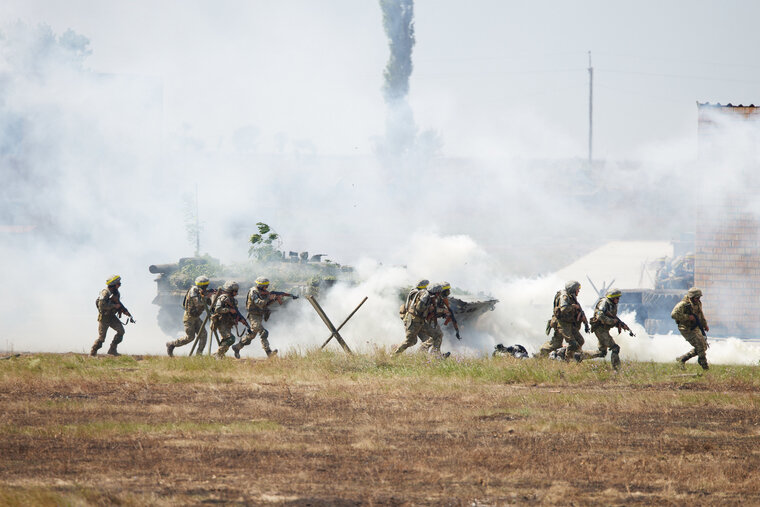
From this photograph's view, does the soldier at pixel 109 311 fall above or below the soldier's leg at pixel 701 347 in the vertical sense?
above

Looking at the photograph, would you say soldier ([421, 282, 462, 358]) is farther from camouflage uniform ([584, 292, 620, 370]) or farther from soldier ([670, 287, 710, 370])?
soldier ([670, 287, 710, 370])

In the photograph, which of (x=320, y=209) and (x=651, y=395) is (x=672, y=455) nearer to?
(x=651, y=395)

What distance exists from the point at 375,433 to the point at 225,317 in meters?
7.29

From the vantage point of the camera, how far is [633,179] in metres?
63.2

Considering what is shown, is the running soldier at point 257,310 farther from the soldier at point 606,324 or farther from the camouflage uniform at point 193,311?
the soldier at point 606,324

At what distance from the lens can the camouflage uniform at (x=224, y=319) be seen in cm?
1659

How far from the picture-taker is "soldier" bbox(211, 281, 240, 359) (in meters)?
16.6

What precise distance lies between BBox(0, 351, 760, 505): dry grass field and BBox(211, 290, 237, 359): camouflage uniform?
3.57ft

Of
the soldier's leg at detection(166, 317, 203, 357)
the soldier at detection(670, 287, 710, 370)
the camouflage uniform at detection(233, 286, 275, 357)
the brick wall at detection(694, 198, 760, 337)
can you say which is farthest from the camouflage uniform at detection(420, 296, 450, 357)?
the brick wall at detection(694, 198, 760, 337)

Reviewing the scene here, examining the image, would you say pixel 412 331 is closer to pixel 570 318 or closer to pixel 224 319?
pixel 570 318

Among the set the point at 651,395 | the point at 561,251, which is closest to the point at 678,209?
the point at 561,251

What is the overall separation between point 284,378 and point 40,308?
60.1ft

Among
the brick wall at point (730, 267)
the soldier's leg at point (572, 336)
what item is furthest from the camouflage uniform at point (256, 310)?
the brick wall at point (730, 267)

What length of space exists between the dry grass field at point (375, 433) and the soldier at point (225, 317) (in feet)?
3.60
